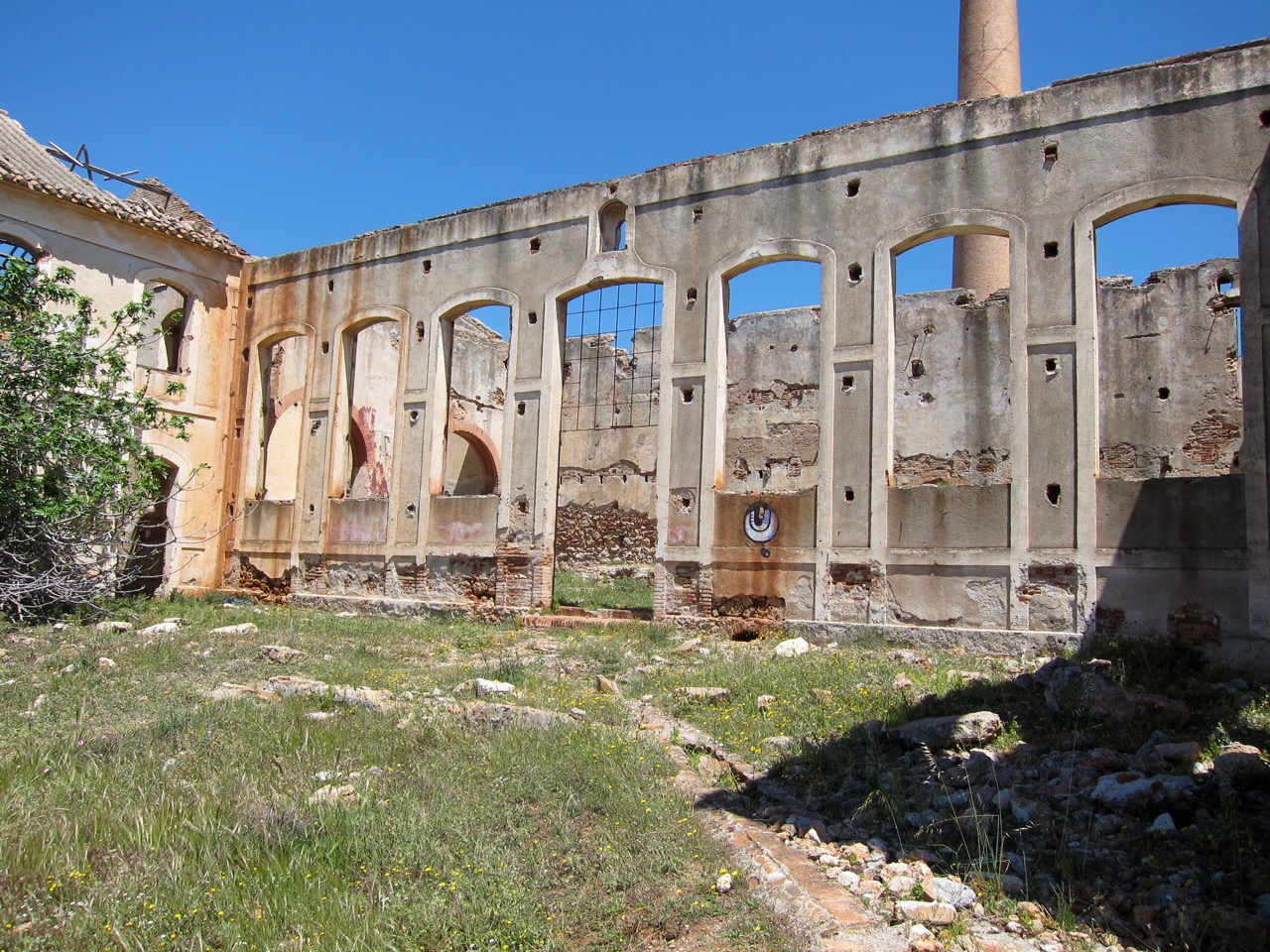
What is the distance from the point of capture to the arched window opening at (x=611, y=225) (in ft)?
46.6

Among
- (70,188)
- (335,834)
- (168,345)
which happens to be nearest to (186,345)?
(168,345)

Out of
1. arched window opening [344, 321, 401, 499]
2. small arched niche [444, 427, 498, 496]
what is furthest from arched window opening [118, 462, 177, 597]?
small arched niche [444, 427, 498, 496]

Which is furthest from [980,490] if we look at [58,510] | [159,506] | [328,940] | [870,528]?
[159,506]

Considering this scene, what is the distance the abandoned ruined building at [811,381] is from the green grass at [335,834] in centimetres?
505

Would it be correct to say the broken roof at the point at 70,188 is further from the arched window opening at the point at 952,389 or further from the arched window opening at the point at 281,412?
the arched window opening at the point at 952,389

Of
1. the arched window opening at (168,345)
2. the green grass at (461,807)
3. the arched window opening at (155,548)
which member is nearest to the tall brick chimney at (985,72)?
the green grass at (461,807)

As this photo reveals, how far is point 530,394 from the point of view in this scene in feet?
47.0

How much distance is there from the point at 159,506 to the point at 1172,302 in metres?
18.1

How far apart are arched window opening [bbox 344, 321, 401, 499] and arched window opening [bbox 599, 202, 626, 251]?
811 cm

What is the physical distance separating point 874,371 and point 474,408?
1393 centimetres

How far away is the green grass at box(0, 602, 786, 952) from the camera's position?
4.02 m

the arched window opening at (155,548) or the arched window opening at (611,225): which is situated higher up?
the arched window opening at (611,225)

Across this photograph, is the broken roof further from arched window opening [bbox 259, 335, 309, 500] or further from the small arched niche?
the small arched niche

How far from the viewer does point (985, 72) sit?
18719mm
